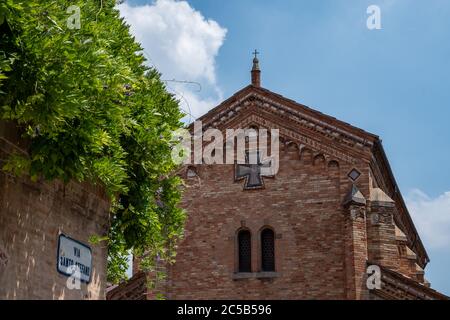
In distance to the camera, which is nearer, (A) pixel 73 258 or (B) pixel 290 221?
(A) pixel 73 258

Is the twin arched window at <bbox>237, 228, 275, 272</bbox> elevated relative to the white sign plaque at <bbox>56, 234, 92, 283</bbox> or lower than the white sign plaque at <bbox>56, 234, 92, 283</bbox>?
elevated

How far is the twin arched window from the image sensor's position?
2262 cm

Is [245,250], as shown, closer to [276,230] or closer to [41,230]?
[276,230]

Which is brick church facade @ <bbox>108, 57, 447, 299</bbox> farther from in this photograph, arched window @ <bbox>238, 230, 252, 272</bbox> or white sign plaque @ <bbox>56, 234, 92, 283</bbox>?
white sign plaque @ <bbox>56, 234, 92, 283</bbox>

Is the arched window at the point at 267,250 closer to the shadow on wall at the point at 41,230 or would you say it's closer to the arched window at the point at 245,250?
the arched window at the point at 245,250

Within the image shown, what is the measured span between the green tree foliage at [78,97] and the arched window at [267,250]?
37.5 feet

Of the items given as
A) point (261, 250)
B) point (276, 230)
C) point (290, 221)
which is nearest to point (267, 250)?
point (261, 250)

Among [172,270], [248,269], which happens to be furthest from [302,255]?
[172,270]

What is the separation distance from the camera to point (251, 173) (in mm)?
23406

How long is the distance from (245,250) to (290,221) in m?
1.70

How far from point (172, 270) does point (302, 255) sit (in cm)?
409

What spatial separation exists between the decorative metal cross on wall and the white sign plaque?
12.5 metres

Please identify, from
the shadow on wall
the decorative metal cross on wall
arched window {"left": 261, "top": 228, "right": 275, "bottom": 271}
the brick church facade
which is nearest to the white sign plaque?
the shadow on wall
